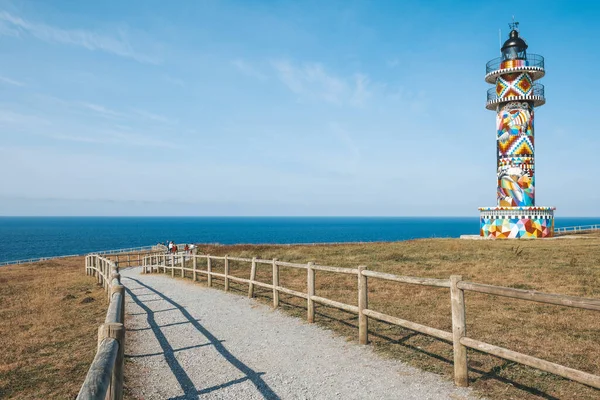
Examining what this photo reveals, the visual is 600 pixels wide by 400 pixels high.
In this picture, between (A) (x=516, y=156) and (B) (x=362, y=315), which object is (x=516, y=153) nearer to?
(A) (x=516, y=156)

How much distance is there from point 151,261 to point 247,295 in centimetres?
1723

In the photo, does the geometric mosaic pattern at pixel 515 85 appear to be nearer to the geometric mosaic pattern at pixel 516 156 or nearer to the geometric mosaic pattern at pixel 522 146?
the geometric mosaic pattern at pixel 516 156

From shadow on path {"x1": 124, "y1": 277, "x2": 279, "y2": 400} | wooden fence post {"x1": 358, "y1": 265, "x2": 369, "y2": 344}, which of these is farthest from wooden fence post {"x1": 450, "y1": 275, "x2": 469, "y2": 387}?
shadow on path {"x1": 124, "y1": 277, "x2": 279, "y2": 400}

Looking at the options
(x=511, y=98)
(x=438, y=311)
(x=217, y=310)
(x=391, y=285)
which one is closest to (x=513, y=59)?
(x=511, y=98)

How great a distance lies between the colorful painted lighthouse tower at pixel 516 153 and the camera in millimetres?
35188

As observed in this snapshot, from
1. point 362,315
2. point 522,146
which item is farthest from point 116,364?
point 522,146

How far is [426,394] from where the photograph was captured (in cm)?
550

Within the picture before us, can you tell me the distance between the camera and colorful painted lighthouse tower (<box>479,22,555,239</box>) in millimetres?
35188

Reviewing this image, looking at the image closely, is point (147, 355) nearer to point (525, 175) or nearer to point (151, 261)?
point (151, 261)

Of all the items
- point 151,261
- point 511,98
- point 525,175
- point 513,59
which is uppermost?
point 513,59

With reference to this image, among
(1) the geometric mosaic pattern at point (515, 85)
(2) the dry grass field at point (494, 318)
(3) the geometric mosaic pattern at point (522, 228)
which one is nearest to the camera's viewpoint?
(2) the dry grass field at point (494, 318)

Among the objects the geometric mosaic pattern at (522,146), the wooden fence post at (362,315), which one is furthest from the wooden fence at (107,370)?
the geometric mosaic pattern at (522,146)

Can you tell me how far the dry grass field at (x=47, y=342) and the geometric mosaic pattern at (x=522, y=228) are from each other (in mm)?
31093

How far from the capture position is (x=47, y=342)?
373 inches
